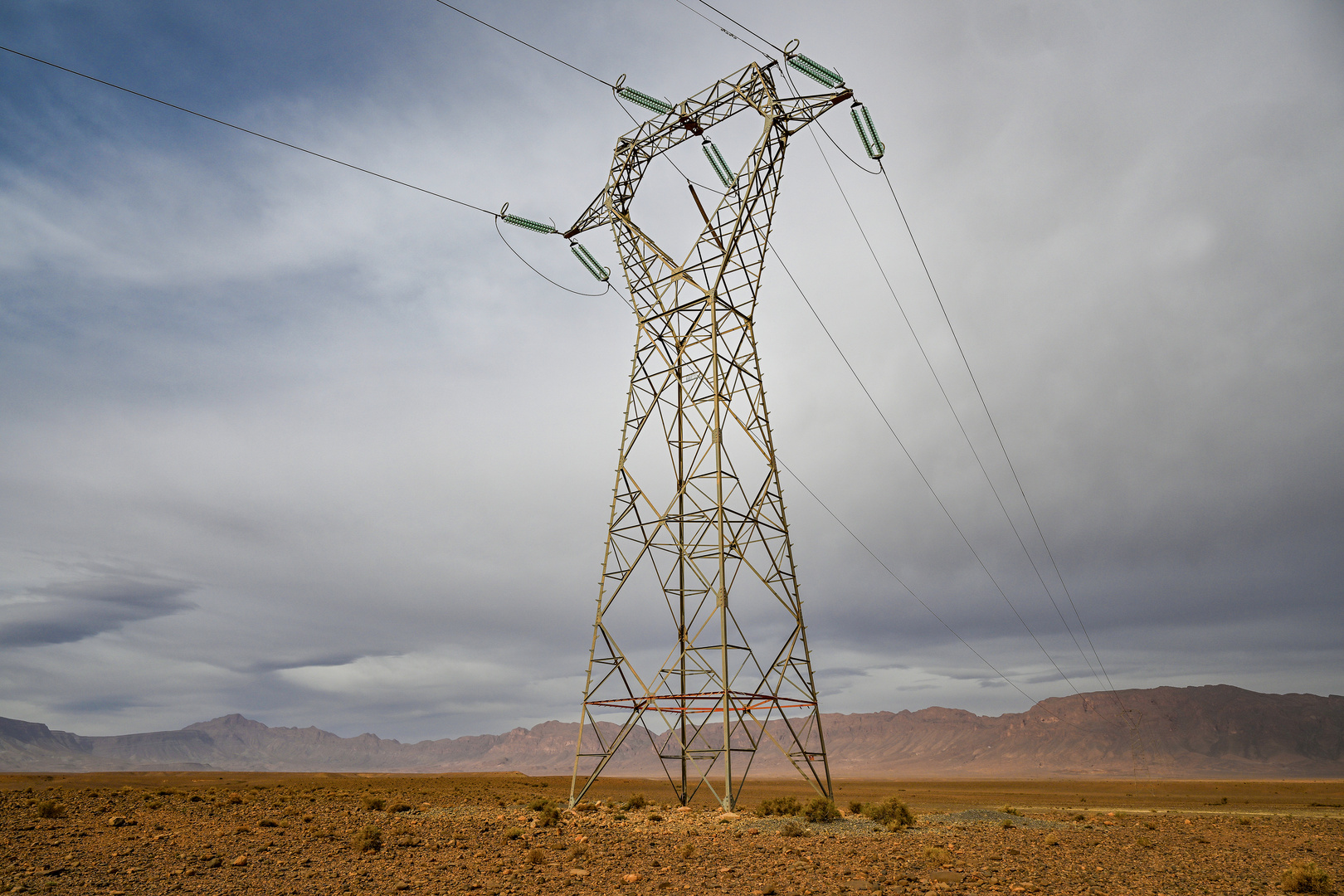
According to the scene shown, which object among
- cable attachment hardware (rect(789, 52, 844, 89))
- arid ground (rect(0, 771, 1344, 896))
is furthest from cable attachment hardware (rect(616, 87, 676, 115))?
arid ground (rect(0, 771, 1344, 896))

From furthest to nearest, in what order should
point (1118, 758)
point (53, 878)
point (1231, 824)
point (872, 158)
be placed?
point (1118, 758)
point (1231, 824)
point (872, 158)
point (53, 878)

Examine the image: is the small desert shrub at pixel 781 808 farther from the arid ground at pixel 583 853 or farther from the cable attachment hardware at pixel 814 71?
the cable attachment hardware at pixel 814 71

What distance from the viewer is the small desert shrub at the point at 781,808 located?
2320cm

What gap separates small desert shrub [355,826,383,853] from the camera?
17.4 m

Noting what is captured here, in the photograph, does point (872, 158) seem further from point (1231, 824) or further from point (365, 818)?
point (1231, 824)

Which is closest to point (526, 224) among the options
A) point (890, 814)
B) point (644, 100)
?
point (644, 100)

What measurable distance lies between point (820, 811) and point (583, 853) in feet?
27.5

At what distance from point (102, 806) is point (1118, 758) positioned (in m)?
200

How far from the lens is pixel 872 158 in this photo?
960 inches

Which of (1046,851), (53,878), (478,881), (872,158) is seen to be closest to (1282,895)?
(1046,851)

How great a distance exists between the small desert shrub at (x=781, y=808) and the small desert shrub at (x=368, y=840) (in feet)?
36.2

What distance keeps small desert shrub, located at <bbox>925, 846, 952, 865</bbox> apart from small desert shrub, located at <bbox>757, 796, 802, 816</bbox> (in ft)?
21.3

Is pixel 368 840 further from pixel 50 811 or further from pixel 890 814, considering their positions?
pixel 890 814

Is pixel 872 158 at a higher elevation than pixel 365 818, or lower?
higher
